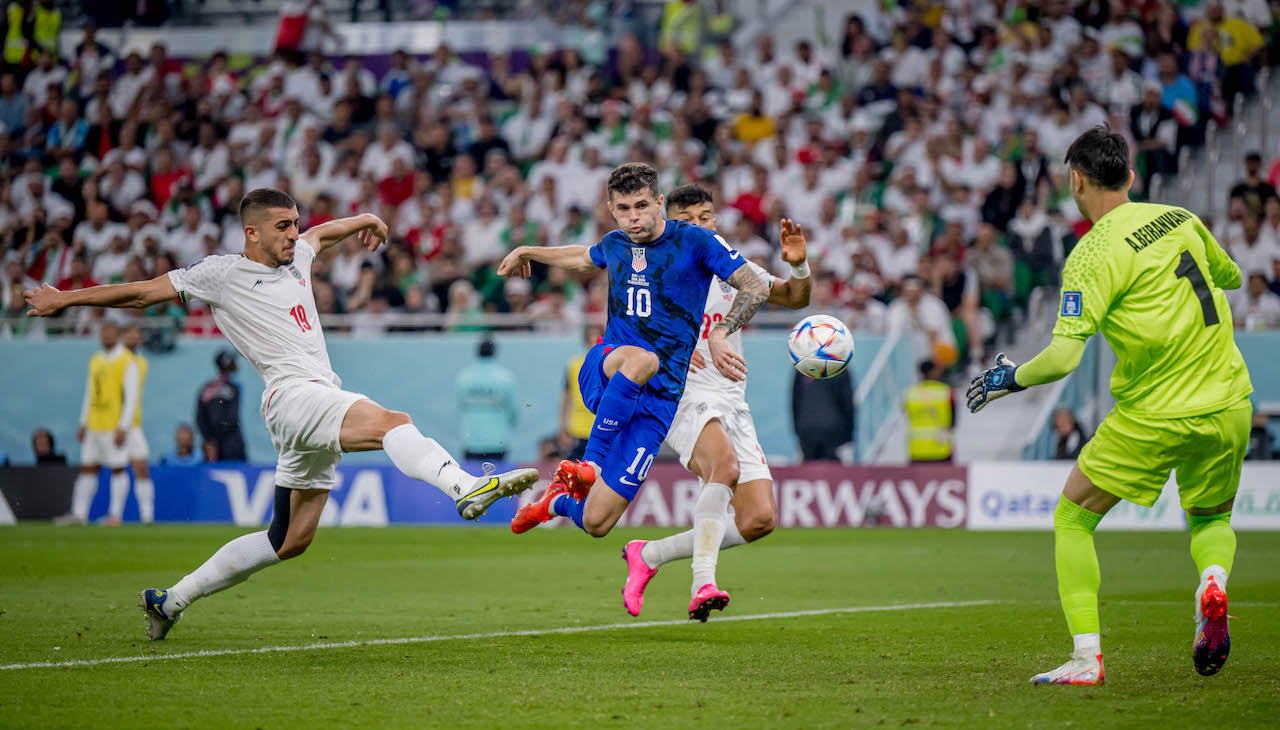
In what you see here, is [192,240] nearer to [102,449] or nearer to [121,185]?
[121,185]

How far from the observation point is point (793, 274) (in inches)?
310

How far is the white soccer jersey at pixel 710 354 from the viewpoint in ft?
30.4

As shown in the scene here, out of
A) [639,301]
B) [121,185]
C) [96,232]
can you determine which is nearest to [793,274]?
[639,301]

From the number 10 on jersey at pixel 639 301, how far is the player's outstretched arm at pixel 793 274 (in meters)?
0.66

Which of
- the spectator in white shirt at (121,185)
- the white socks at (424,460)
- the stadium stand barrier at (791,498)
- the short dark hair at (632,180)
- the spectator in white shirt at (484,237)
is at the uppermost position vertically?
the spectator in white shirt at (121,185)

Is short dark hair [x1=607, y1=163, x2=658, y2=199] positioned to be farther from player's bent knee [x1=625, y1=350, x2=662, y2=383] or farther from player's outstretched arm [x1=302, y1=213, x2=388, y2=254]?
player's outstretched arm [x1=302, y1=213, x2=388, y2=254]

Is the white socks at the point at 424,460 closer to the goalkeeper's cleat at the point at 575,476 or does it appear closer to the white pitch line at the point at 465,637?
the goalkeeper's cleat at the point at 575,476

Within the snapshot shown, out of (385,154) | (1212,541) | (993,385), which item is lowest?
(1212,541)

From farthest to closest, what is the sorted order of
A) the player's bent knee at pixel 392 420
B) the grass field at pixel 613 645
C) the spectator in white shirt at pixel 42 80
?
the spectator in white shirt at pixel 42 80
the player's bent knee at pixel 392 420
the grass field at pixel 613 645

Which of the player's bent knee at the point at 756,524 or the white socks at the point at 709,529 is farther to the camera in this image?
the player's bent knee at the point at 756,524

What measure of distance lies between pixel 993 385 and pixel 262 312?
3.84 metres

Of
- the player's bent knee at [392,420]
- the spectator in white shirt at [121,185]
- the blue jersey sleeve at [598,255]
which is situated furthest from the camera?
the spectator in white shirt at [121,185]

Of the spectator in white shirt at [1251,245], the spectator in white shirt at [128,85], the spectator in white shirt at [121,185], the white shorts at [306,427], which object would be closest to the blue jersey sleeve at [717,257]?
the white shorts at [306,427]

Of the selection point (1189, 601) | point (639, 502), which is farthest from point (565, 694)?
point (639, 502)
